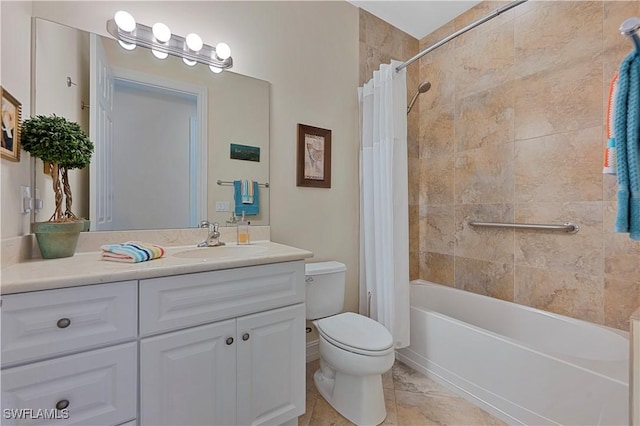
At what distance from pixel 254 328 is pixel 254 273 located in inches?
9.2

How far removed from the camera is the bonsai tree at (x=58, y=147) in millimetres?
1071

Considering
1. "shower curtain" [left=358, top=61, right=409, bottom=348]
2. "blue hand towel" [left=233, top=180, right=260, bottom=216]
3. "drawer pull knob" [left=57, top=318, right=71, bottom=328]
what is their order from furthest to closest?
"shower curtain" [left=358, top=61, right=409, bottom=348], "blue hand towel" [left=233, top=180, right=260, bottom=216], "drawer pull knob" [left=57, top=318, right=71, bottom=328]

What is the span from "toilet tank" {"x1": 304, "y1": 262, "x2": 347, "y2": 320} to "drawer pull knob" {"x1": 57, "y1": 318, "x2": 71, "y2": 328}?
1092 mm

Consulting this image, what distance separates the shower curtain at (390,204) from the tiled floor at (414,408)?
25 cm

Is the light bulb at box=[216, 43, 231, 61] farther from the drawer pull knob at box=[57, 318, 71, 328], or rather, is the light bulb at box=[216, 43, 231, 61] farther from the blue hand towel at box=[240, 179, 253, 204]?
the drawer pull knob at box=[57, 318, 71, 328]

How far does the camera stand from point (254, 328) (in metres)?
1.19

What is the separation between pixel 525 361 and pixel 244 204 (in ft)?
5.63

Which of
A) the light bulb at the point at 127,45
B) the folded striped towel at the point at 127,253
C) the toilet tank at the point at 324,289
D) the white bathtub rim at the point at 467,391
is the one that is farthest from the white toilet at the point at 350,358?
the light bulb at the point at 127,45

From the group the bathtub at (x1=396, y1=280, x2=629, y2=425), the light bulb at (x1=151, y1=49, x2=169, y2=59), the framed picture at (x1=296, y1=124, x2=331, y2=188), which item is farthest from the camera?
the framed picture at (x1=296, y1=124, x2=331, y2=188)

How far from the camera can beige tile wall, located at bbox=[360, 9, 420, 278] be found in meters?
2.24

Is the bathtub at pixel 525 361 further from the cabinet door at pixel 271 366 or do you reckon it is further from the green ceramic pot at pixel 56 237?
the green ceramic pot at pixel 56 237

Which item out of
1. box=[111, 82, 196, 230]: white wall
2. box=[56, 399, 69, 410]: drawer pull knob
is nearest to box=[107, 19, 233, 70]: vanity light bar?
box=[111, 82, 196, 230]: white wall

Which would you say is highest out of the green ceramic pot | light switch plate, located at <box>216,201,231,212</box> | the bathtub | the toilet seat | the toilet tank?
light switch plate, located at <box>216,201,231,212</box>

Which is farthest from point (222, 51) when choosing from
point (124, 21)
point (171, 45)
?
point (124, 21)
